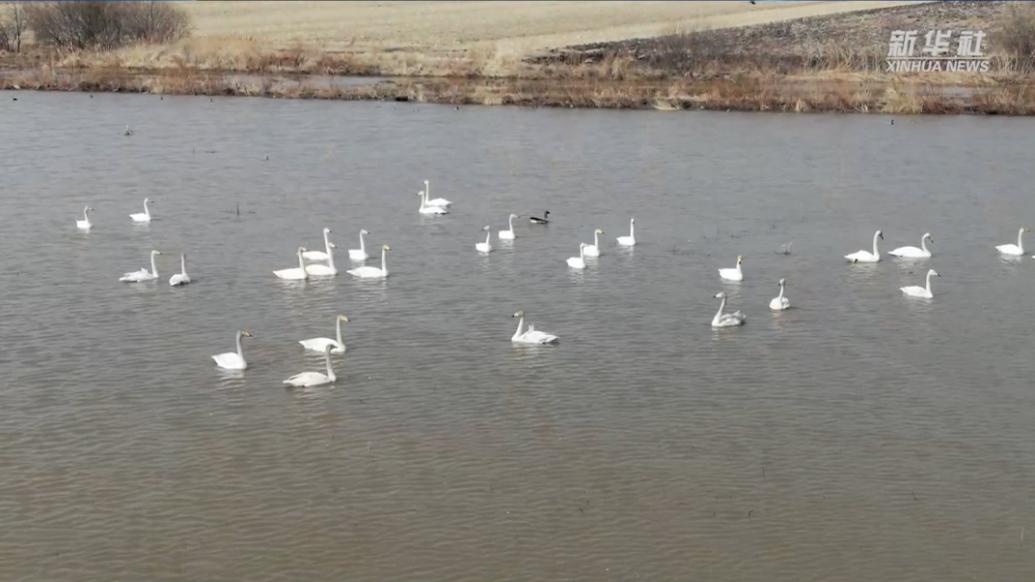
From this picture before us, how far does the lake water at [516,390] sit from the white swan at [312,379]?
155mm

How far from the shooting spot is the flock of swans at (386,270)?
14875 mm

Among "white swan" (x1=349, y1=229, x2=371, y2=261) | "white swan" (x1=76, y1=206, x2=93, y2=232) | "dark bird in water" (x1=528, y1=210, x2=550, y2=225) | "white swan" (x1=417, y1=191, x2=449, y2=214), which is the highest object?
"white swan" (x1=76, y1=206, x2=93, y2=232)

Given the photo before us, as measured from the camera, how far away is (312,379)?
1428 centimetres

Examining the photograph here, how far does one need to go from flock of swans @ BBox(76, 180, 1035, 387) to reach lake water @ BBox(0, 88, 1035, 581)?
0.18 metres

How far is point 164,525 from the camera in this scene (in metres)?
11.1

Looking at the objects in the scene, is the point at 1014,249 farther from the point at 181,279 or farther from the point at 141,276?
the point at 141,276

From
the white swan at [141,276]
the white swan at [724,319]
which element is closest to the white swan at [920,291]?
the white swan at [724,319]

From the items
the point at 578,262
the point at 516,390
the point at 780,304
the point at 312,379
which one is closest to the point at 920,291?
the point at 780,304

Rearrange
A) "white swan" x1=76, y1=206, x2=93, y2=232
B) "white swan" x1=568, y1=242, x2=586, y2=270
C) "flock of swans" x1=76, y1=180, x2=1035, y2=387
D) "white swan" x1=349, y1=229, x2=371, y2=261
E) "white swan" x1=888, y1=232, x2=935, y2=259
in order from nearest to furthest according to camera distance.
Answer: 1. "flock of swans" x1=76, y1=180, x2=1035, y2=387
2. "white swan" x1=568, y1=242, x2=586, y2=270
3. "white swan" x1=349, y1=229, x2=371, y2=261
4. "white swan" x1=888, y1=232, x2=935, y2=259
5. "white swan" x1=76, y1=206, x2=93, y2=232

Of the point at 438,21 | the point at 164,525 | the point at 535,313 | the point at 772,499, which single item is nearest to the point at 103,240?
the point at 535,313

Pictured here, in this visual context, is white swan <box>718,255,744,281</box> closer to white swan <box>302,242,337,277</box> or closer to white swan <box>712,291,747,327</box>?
white swan <box>712,291,747,327</box>

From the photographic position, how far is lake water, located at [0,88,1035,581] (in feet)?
35.9

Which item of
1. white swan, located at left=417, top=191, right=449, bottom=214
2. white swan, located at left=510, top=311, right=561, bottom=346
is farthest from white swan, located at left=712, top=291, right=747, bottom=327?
A: white swan, located at left=417, top=191, right=449, bottom=214

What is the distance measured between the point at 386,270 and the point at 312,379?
5.23 m
